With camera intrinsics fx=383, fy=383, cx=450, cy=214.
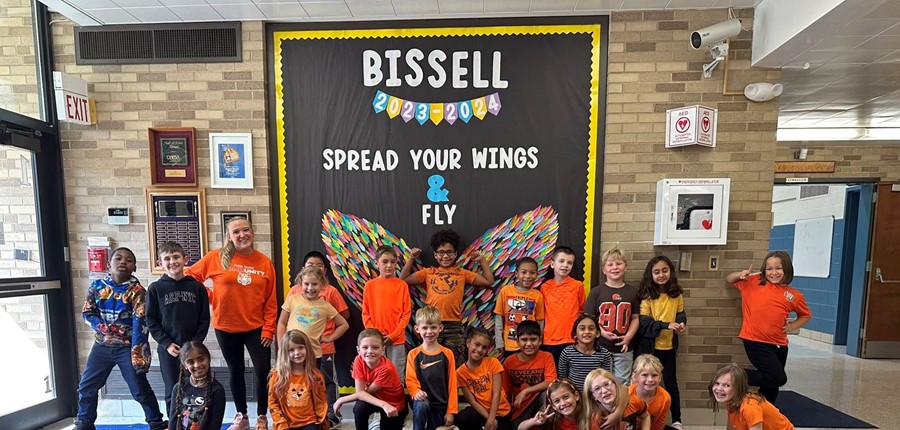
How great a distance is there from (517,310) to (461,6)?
235 cm

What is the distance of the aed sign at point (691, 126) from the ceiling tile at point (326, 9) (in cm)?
264

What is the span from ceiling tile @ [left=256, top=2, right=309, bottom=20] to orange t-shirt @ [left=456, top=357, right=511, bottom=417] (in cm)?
292

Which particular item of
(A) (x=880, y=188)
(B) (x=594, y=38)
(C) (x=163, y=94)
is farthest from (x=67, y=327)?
(A) (x=880, y=188)

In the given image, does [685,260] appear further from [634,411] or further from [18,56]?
[18,56]

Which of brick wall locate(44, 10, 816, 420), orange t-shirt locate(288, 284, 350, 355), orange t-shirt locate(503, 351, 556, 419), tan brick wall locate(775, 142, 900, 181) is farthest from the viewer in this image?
tan brick wall locate(775, 142, 900, 181)

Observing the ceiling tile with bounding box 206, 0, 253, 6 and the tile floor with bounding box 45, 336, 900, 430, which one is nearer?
the ceiling tile with bounding box 206, 0, 253, 6

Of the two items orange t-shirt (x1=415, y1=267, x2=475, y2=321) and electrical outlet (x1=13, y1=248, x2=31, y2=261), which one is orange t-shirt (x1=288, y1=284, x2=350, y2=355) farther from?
electrical outlet (x1=13, y1=248, x2=31, y2=261)

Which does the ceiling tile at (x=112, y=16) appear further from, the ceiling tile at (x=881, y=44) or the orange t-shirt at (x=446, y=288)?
the ceiling tile at (x=881, y=44)

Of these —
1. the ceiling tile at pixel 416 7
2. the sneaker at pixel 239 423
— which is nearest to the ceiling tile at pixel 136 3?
the ceiling tile at pixel 416 7

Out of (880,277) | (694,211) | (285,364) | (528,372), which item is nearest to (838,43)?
(694,211)

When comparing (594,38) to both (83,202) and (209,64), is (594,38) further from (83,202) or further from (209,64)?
(83,202)

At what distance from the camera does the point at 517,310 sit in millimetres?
2844

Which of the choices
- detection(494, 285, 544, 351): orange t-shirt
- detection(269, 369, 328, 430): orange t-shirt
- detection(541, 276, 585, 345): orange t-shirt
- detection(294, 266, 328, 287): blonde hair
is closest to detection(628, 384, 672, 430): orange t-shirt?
detection(541, 276, 585, 345): orange t-shirt

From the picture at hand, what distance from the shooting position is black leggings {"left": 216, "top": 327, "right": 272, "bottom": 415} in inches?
110
